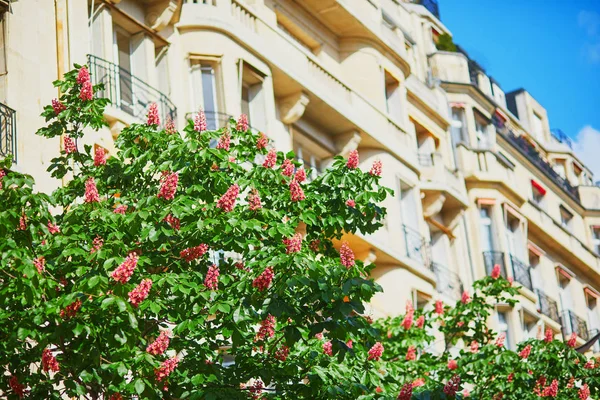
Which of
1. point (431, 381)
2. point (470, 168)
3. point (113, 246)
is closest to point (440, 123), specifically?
point (470, 168)

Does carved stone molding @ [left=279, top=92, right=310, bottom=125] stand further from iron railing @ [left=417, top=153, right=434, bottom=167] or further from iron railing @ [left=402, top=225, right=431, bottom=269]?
iron railing @ [left=417, top=153, right=434, bottom=167]

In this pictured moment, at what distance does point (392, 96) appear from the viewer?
111 ft

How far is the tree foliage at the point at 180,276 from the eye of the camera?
13.3 m

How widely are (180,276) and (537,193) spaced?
105ft

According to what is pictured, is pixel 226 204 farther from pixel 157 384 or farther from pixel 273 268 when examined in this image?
→ pixel 157 384

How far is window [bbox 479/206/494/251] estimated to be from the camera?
3744cm

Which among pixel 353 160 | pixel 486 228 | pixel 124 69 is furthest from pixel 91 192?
pixel 486 228

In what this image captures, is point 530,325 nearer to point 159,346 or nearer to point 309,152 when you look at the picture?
point 309,152

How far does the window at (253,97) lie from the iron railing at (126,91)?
2639mm

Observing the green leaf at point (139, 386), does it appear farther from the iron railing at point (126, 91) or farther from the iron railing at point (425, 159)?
the iron railing at point (425, 159)

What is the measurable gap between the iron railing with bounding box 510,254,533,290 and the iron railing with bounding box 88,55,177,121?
1642 cm

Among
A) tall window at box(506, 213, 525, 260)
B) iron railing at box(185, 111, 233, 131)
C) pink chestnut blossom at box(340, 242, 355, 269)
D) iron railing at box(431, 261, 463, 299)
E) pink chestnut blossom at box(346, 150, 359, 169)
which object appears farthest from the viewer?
tall window at box(506, 213, 525, 260)

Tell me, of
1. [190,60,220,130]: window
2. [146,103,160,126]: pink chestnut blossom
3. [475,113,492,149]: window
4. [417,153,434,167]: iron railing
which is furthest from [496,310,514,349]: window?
[146,103,160,126]: pink chestnut blossom

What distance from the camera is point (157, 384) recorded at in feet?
45.5
